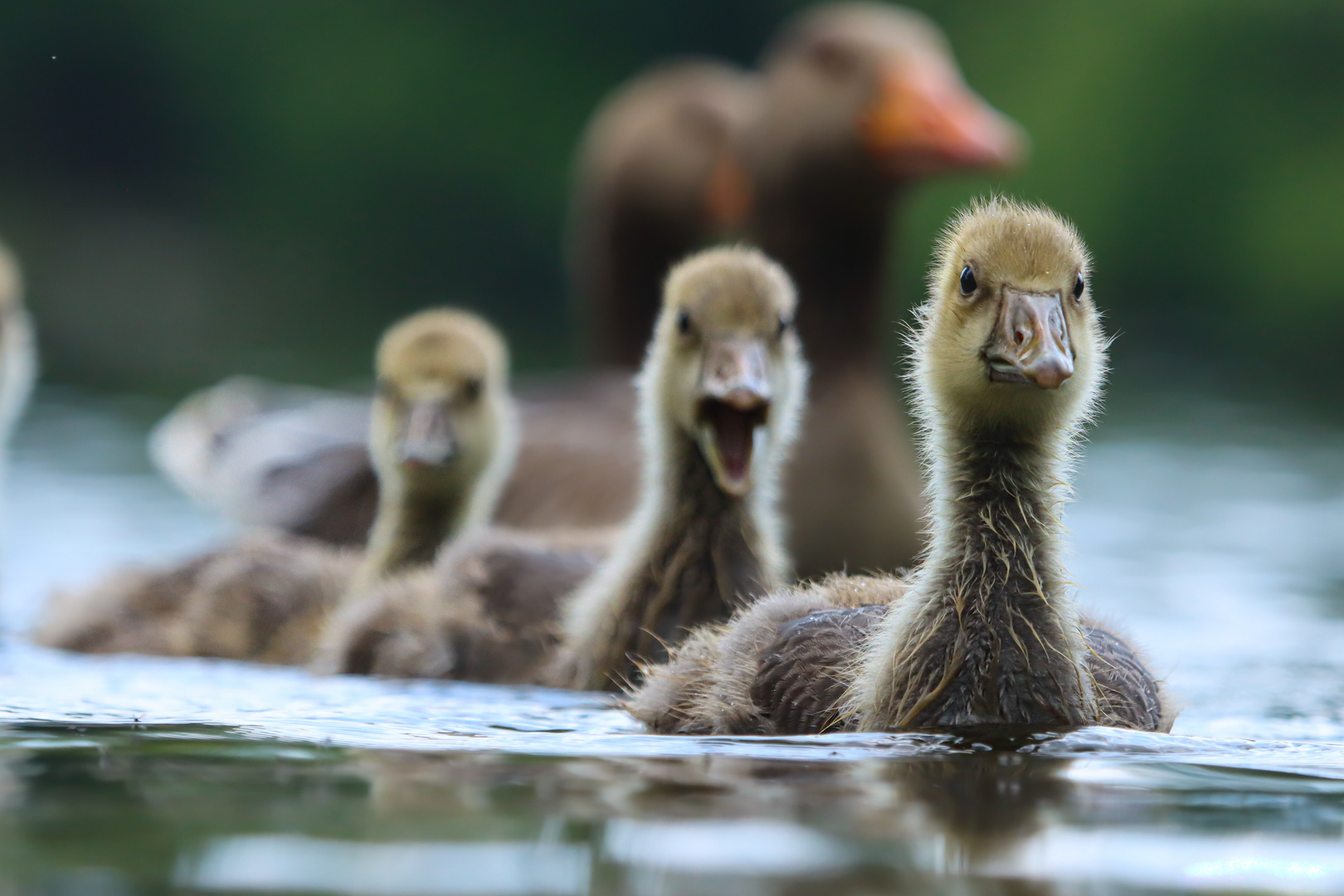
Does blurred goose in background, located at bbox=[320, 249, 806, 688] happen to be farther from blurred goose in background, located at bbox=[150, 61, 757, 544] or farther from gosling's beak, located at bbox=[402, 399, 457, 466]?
blurred goose in background, located at bbox=[150, 61, 757, 544]

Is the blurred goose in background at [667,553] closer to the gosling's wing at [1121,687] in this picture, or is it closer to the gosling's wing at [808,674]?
the gosling's wing at [808,674]

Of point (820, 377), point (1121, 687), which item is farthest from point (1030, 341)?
point (820, 377)

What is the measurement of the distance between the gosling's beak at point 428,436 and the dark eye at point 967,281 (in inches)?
94.6

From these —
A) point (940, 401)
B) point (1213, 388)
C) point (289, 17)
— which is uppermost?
point (289, 17)

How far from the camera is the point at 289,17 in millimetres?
32406

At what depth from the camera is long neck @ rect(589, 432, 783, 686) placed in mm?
5562

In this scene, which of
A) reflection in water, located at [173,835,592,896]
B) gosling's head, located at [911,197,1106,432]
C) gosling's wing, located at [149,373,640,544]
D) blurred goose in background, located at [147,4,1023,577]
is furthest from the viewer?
gosling's wing, located at [149,373,640,544]

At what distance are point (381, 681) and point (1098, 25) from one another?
75.0ft

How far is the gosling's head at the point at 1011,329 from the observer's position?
4.23m

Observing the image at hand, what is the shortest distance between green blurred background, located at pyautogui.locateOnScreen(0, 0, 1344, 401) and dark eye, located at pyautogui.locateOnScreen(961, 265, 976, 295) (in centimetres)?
1355

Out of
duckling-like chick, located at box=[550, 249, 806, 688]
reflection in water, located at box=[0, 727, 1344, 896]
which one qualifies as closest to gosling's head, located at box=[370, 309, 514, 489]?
duckling-like chick, located at box=[550, 249, 806, 688]

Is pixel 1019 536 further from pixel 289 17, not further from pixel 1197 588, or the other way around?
pixel 289 17

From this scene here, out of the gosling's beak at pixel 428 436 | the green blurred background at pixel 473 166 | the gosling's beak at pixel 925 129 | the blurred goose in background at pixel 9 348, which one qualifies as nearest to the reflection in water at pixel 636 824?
the gosling's beak at pixel 428 436

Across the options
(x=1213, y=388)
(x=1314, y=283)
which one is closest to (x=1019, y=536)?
(x=1213, y=388)
